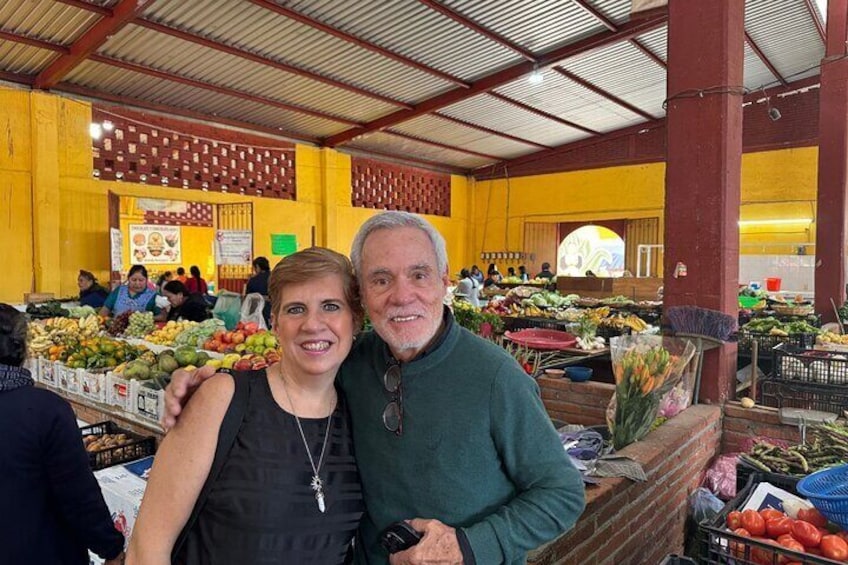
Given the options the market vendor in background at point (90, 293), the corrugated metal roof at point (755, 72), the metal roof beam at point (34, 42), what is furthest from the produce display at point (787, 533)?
the corrugated metal roof at point (755, 72)

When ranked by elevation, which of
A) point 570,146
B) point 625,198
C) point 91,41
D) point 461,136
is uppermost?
point 570,146

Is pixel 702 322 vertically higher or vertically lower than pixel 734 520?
higher

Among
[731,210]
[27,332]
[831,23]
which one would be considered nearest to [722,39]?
[731,210]

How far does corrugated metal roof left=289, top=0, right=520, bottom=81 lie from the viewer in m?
7.73

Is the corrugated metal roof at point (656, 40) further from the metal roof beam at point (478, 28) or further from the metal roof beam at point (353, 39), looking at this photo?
the metal roof beam at point (353, 39)

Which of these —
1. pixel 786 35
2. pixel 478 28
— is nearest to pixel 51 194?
pixel 478 28

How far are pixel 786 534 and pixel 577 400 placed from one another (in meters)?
2.20

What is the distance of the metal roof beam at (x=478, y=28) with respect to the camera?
7891 millimetres

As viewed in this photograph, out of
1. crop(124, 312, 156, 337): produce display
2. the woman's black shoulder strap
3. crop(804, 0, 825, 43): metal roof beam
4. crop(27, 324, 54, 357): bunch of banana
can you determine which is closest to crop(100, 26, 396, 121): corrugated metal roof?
crop(124, 312, 156, 337): produce display

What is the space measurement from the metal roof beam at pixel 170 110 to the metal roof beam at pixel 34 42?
112cm

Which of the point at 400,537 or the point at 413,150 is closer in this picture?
the point at 400,537

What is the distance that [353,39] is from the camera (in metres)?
8.41

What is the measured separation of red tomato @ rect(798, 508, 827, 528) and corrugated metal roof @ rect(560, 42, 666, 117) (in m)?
9.49

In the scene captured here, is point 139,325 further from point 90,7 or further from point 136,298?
point 90,7
